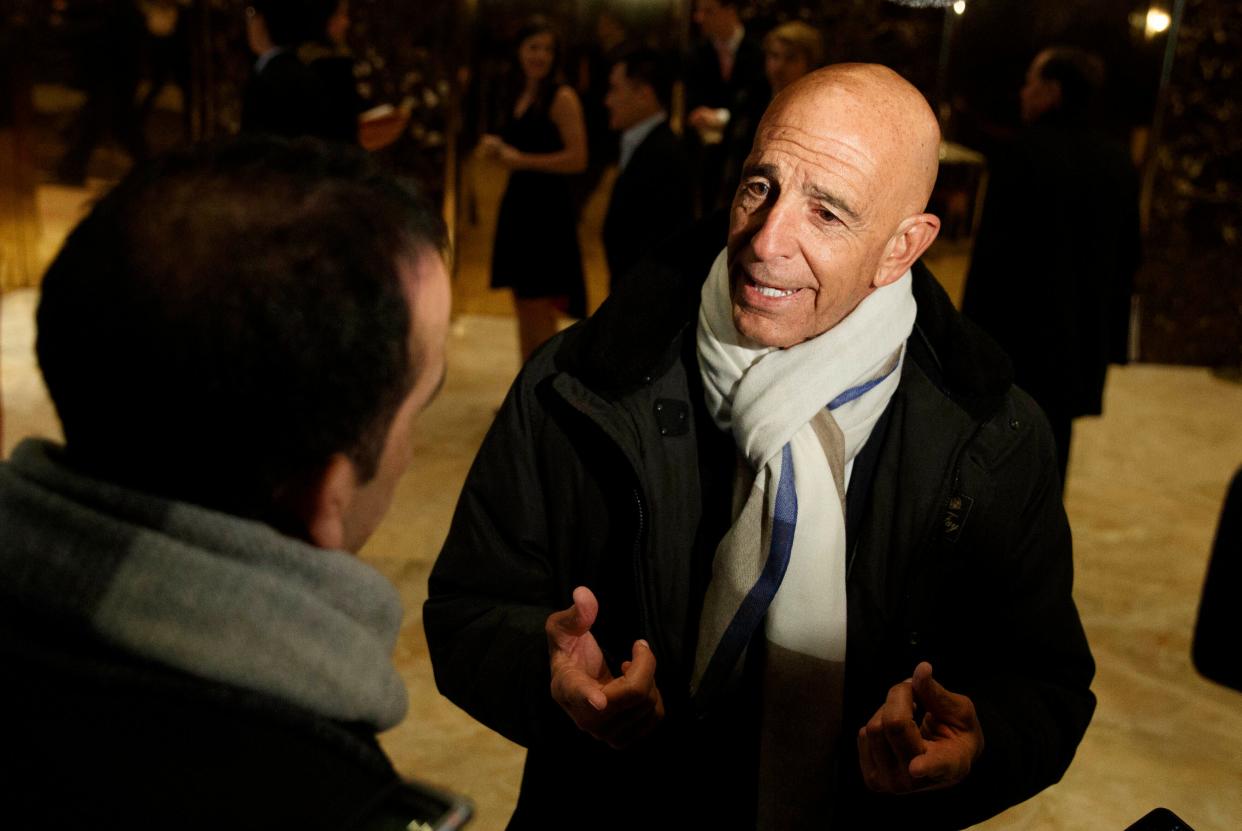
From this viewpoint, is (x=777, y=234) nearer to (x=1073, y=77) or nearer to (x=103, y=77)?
(x=1073, y=77)

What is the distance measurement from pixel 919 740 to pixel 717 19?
178 inches

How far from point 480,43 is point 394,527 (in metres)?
2.81

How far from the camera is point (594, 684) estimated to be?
4.35 feet

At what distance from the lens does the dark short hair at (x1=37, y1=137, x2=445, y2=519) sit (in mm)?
776

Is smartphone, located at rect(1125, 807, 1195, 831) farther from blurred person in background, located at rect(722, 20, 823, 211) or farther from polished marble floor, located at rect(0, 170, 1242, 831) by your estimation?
blurred person in background, located at rect(722, 20, 823, 211)

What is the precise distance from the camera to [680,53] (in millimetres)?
5711

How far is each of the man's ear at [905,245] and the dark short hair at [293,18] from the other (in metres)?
2.47

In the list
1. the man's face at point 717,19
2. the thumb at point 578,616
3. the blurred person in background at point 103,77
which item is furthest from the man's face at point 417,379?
the blurred person in background at point 103,77

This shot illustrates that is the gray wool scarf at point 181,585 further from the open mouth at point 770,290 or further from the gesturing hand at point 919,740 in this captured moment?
the open mouth at point 770,290

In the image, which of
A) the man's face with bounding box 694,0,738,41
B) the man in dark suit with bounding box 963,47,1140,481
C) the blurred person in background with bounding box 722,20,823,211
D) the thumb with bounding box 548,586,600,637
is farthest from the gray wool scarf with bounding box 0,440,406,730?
the man's face with bounding box 694,0,738,41

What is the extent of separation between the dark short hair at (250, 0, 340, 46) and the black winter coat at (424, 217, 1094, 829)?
233 centimetres

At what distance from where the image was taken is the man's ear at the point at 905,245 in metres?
1.56

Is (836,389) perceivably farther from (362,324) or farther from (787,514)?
(362,324)

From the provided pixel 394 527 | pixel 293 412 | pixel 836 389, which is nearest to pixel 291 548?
pixel 293 412
